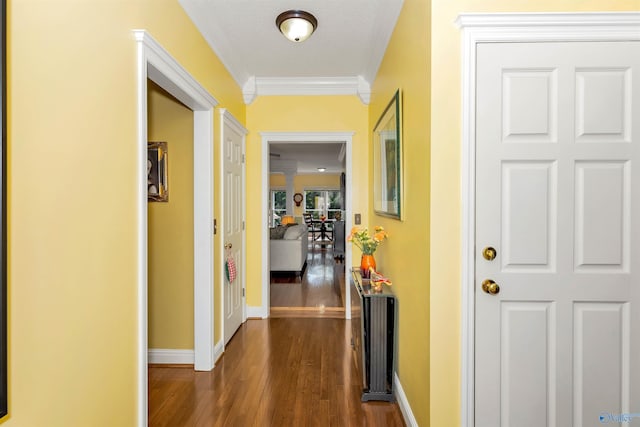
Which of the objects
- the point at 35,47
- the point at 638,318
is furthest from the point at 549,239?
the point at 35,47

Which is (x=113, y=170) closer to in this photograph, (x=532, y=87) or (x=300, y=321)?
(x=532, y=87)

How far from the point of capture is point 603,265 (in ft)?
5.21

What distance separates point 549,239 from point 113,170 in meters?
2.03

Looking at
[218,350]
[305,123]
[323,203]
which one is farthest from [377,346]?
[323,203]

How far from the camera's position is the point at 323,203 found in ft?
44.1

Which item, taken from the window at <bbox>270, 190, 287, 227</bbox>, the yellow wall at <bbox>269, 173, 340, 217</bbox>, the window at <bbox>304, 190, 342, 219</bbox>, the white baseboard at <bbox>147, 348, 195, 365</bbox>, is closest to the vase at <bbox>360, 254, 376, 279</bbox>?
the white baseboard at <bbox>147, 348, 195, 365</bbox>

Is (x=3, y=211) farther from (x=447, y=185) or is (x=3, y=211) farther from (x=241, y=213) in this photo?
(x=241, y=213)

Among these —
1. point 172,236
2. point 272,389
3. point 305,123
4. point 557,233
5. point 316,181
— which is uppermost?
point 316,181

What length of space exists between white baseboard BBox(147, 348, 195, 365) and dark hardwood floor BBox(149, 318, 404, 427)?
0.06 m

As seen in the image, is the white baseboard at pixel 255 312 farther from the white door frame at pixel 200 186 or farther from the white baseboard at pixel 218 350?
the white door frame at pixel 200 186

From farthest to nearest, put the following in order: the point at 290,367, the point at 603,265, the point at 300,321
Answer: the point at 300,321 → the point at 290,367 → the point at 603,265

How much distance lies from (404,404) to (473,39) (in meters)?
2.07

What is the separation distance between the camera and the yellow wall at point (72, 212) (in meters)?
1.04

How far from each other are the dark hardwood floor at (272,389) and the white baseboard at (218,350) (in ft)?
0.15
